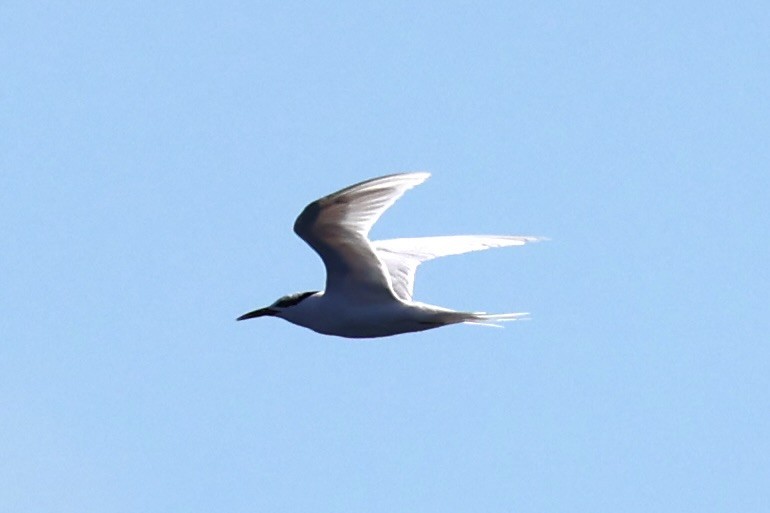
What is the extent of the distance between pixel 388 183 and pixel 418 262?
3952mm

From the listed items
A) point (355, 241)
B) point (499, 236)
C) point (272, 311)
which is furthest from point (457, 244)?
point (355, 241)

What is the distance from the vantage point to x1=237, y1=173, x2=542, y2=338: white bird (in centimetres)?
1745

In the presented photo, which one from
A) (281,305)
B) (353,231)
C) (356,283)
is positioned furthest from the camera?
(281,305)

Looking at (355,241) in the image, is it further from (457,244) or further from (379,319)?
(457,244)

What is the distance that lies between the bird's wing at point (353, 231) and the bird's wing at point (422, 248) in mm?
2372

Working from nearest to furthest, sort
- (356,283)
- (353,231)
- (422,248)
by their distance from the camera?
1. (353,231)
2. (356,283)
3. (422,248)

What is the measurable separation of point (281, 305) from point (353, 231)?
2506 mm

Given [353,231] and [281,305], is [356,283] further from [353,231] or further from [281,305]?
[281,305]

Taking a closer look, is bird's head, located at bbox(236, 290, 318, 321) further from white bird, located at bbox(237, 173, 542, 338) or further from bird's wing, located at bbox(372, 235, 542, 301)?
bird's wing, located at bbox(372, 235, 542, 301)

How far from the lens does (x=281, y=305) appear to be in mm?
19891

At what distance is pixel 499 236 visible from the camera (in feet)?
73.5

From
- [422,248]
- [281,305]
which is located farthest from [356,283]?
[422,248]

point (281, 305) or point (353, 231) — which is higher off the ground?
point (353, 231)

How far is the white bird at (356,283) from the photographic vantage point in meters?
17.5
